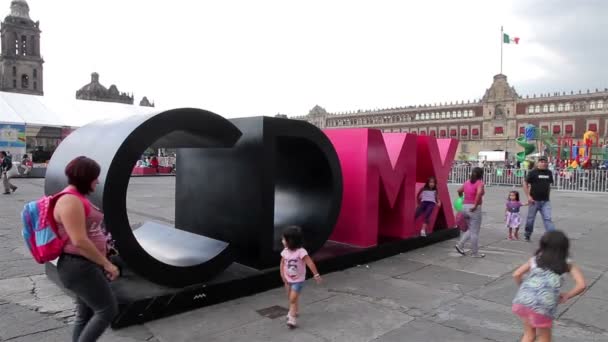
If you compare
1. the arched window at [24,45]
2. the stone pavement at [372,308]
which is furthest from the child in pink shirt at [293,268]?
the arched window at [24,45]

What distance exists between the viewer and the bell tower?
235 ft

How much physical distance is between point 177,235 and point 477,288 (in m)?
3.76

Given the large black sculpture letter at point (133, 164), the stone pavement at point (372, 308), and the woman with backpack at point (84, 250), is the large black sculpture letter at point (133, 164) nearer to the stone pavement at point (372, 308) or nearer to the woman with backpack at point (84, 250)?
the stone pavement at point (372, 308)

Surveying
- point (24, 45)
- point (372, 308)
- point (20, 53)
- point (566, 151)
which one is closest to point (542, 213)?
point (372, 308)

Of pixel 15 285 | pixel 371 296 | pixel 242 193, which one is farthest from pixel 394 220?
pixel 15 285

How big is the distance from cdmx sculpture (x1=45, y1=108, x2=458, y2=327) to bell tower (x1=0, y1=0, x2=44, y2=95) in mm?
81634

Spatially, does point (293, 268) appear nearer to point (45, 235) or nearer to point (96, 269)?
point (96, 269)

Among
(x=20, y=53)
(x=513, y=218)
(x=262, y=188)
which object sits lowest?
(x=513, y=218)

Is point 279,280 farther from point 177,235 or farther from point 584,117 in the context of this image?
point 584,117

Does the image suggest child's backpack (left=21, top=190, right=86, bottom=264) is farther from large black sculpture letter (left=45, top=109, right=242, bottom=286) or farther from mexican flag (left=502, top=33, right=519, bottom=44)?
mexican flag (left=502, top=33, right=519, bottom=44)

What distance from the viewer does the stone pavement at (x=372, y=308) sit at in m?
3.63

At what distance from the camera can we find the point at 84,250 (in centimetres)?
253

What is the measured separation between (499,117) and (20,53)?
84.6 metres

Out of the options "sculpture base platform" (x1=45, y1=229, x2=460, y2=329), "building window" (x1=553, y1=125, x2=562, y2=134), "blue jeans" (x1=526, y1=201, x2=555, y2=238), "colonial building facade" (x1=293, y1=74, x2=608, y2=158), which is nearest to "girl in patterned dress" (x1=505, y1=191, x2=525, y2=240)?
"blue jeans" (x1=526, y1=201, x2=555, y2=238)
